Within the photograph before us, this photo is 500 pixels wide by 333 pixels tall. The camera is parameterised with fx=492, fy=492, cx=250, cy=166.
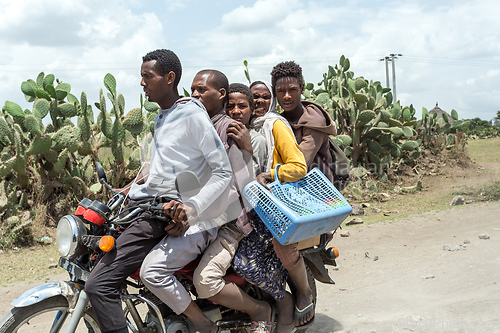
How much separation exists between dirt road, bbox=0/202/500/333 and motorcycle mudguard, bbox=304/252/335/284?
0.62 metres

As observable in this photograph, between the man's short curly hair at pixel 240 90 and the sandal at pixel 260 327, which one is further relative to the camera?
the man's short curly hair at pixel 240 90

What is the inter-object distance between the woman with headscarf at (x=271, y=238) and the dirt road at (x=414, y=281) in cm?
106

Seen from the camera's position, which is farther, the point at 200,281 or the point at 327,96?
the point at 327,96

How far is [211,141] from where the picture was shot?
251 centimetres

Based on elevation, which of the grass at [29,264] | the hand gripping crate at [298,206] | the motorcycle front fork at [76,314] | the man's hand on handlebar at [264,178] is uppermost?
the man's hand on handlebar at [264,178]

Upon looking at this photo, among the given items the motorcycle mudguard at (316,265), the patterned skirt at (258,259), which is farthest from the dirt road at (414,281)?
the patterned skirt at (258,259)

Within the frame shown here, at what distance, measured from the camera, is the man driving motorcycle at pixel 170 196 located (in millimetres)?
2441

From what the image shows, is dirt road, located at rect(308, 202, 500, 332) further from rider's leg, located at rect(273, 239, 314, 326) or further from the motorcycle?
the motorcycle

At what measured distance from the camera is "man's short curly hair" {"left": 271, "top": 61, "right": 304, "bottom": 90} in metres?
3.31

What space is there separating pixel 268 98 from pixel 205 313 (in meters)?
1.52

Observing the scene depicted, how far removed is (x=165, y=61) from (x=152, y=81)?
0.42ft

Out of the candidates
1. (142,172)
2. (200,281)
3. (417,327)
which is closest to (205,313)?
(200,281)

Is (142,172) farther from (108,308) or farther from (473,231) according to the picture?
(473,231)

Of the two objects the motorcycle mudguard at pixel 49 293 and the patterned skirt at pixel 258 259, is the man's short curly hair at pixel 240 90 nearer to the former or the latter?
the patterned skirt at pixel 258 259
